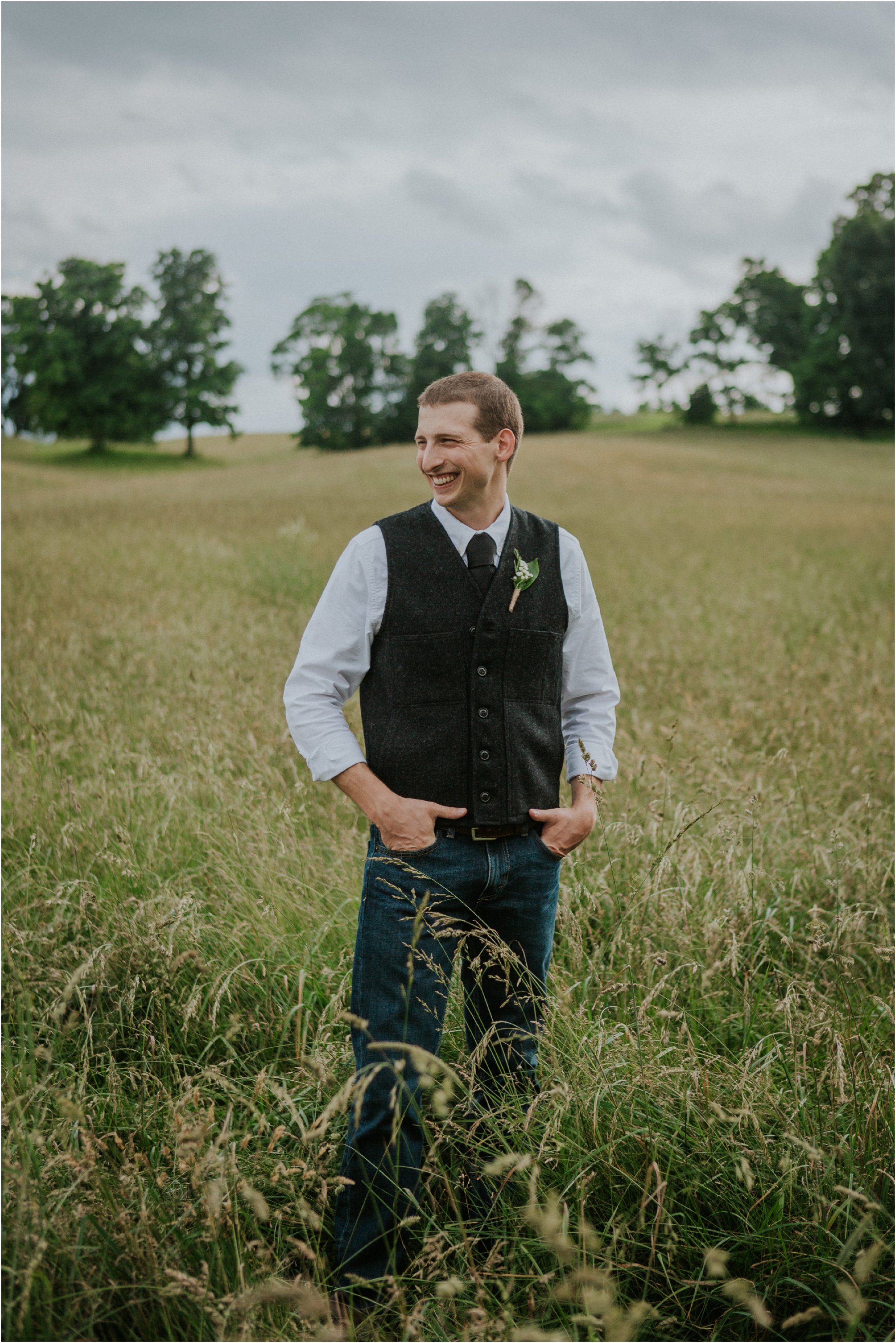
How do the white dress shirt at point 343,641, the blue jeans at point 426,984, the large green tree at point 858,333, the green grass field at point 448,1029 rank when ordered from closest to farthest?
the green grass field at point 448,1029 → the blue jeans at point 426,984 → the white dress shirt at point 343,641 → the large green tree at point 858,333

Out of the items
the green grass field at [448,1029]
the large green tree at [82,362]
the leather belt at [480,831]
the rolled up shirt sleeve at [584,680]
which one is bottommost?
the green grass field at [448,1029]

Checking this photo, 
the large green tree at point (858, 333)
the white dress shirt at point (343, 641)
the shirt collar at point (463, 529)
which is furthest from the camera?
the large green tree at point (858, 333)

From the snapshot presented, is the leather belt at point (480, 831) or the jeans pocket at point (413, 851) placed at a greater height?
the leather belt at point (480, 831)

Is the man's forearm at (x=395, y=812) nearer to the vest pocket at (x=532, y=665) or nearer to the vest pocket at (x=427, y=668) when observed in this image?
the vest pocket at (x=427, y=668)

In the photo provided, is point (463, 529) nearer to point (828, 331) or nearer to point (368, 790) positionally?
point (368, 790)

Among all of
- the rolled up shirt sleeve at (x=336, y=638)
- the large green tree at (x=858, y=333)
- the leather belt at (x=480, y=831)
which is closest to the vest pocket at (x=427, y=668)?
the rolled up shirt sleeve at (x=336, y=638)

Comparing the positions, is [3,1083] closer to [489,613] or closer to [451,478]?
[489,613]

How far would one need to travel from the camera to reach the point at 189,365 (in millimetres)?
49062

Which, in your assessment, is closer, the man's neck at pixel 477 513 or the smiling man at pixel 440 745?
the smiling man at pixel 440 745

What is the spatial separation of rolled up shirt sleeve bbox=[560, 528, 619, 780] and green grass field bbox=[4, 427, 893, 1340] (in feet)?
1.40

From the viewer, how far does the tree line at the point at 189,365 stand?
41562 millimetres

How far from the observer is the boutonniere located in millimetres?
2133

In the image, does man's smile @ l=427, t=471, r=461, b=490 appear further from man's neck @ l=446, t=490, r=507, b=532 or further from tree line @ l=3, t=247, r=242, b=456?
tree line @ l=3, t=247, r=242, b=456

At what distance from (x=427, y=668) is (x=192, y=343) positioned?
175 ft
